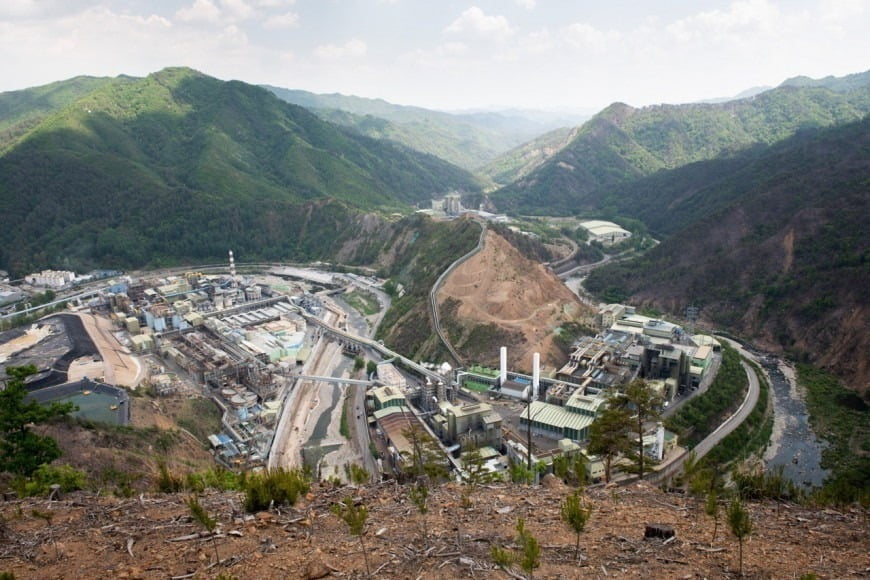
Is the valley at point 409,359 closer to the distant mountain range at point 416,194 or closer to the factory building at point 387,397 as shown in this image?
the factory building at point 387,397

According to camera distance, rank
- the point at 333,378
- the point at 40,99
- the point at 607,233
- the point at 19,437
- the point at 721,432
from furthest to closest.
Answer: the point at 40,99, the point at 607,233, the point at 333,378, the point at 721,432, the point at 19,437

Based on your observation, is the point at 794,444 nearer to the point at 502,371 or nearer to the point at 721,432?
the point at 721,432

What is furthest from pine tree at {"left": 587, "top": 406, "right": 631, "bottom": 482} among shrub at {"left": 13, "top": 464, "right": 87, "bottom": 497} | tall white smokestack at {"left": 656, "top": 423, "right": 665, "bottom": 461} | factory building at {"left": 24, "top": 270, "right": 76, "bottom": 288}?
factory building at {"left": 24, "top": 270, "right": 76, "bottom": 288}

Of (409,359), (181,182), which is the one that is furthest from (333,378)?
(181,182)

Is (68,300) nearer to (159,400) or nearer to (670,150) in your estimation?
(159,400)

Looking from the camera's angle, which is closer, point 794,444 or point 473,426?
point 473,426

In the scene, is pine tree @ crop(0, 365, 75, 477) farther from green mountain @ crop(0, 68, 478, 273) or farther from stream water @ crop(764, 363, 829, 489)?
green mountain @ crop(0, 68, 478, 273)

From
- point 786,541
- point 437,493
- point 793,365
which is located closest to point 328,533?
point 437,493
